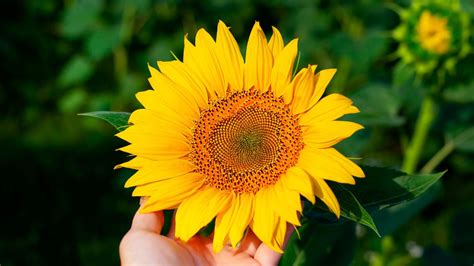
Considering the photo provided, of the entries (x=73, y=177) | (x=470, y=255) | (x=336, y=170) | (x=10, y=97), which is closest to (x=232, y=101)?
(x=336, y=170)

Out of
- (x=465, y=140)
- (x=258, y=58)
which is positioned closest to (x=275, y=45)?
(x=258, y=58)

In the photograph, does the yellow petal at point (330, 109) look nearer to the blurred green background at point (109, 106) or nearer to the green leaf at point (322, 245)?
the green leaf at point (322, 245)

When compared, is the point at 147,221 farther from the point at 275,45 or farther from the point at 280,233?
the point at 275,45

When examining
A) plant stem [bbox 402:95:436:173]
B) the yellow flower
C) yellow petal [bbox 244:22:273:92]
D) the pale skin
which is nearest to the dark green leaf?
plant stem [bbox 402:95:436:173]

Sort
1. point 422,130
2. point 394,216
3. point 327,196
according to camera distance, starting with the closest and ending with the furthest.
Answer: point 327,196 → point 394,216 → point 422,130

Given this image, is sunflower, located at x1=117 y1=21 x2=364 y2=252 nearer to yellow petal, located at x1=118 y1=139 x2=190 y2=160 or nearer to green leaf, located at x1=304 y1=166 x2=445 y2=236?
yellow petal, located at x1=118 y1=139 x2=190 y2=160

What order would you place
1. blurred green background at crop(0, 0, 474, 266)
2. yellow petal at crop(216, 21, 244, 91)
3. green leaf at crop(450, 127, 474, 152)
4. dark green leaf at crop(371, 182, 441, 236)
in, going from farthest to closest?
blurred green background at crop(0, 0, 474, 266)
green leaf at crop(450, 127, 474, 152)
dark green leaf at crop(371, 182, 441, 236)
yellow petal at crop(216, 21, 244, 91)

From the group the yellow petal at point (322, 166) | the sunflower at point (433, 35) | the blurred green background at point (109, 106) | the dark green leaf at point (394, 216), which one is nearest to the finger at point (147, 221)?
the yellow petal at point (322, 166)
